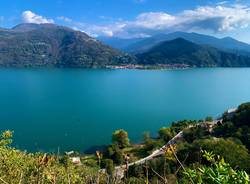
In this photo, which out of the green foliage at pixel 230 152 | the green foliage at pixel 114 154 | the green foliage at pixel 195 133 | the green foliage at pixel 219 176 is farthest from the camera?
the green foliage at pixel 195 133

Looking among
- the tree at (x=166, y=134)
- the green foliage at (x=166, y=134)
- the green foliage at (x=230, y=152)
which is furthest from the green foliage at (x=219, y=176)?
the tree at (x=166, y=134)

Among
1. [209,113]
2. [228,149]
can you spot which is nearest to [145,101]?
[209,113]

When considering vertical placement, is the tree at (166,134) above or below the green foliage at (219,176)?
below

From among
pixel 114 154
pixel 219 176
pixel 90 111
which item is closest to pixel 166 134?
pixel 114 154

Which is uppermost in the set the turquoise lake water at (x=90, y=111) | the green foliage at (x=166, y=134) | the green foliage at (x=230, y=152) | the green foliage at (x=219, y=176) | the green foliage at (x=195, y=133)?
the green foliage at (x=219, y=176)

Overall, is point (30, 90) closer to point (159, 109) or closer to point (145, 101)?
point (145, 101)

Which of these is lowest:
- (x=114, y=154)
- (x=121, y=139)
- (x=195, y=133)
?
(x=114, y=154)

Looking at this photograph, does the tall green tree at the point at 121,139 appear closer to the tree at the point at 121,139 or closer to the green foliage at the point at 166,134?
the tree at the point at 121,139

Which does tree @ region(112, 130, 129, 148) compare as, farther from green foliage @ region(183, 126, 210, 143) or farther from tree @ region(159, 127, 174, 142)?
green foliage @ region(183, 126, 210, 143)

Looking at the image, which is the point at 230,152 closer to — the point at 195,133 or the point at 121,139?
the point at 195,133

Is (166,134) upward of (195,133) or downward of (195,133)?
downward

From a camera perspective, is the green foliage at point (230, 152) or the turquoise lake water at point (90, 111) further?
the turquoise lake water at point (90, 111)
